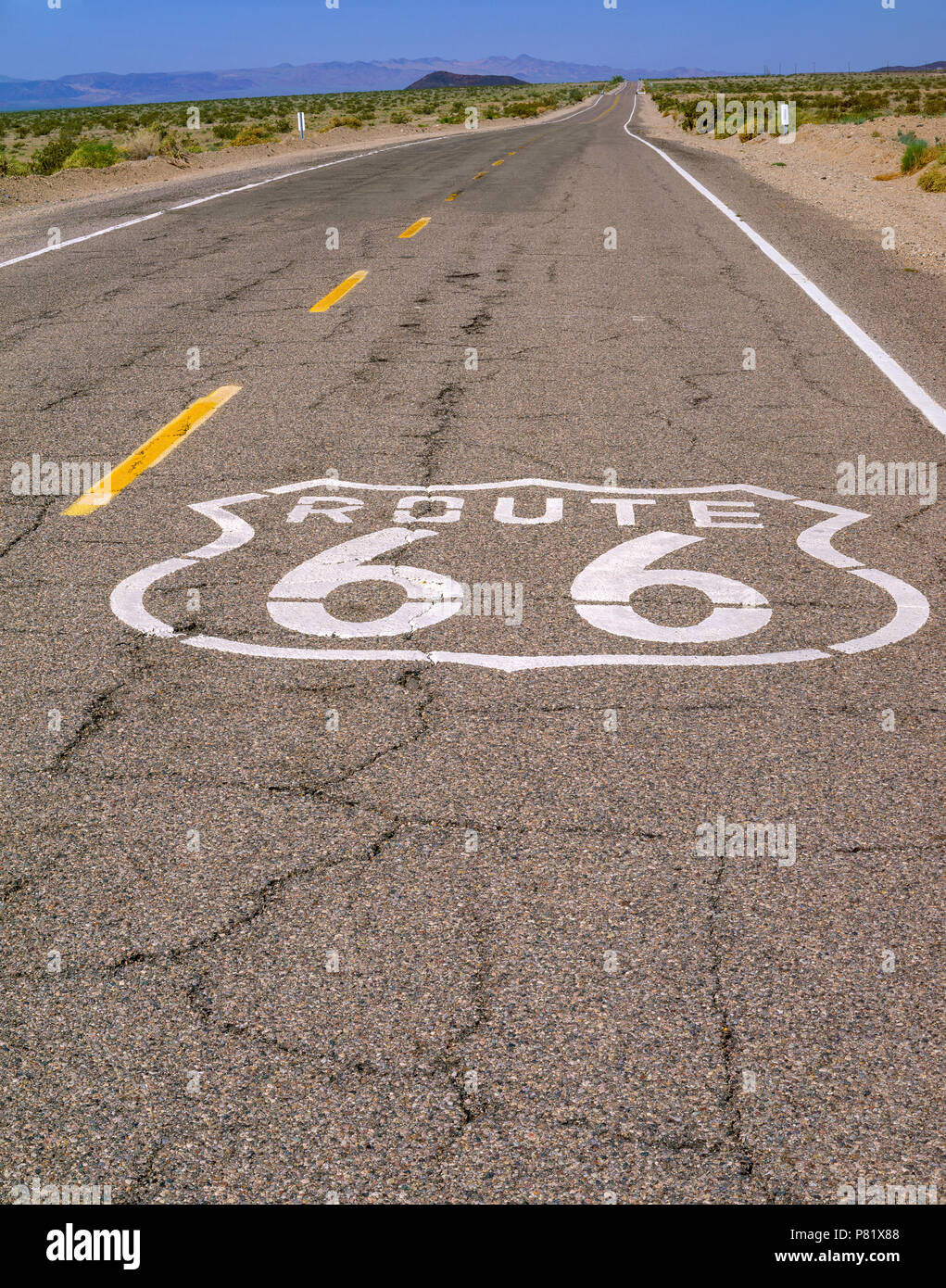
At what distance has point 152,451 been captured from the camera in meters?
7.33

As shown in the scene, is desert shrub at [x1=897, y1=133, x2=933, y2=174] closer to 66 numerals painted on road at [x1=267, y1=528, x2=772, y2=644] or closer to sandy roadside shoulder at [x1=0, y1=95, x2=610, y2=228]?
sandy roadside shoulder at [x1=0, y1=95, x2=610, y2=228]

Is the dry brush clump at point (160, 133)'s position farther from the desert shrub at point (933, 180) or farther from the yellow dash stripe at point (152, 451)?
the yellow dash stripe at point (152, 451)

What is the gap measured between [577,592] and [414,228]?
42.0 ft

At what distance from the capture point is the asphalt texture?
8.28 ft

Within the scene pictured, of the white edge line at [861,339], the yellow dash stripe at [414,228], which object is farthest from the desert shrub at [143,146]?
the white edge line at [861,339]

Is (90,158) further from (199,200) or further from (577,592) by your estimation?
(577,592)

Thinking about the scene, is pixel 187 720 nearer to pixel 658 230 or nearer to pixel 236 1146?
pixel 236 1146

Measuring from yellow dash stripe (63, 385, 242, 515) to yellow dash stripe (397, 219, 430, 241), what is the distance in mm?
8108

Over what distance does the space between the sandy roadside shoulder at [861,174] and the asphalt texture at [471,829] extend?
886 centimetres

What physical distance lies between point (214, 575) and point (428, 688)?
1449mm

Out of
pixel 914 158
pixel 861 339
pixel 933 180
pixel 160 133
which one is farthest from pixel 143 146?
pixel 861 339

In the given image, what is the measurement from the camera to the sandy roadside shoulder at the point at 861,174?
54.4ft

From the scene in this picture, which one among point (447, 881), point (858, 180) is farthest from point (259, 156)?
point (447, 881)
